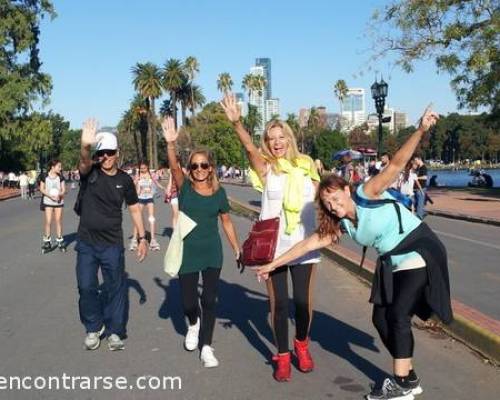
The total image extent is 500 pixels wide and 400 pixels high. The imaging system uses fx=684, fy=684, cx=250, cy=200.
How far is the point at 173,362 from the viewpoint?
5293 mm

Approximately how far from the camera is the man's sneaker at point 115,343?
5.68 m

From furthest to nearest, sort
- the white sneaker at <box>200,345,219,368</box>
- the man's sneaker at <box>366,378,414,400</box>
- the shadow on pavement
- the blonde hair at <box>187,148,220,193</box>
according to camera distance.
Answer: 1. the shadow on pavement
2. the blonde hair at <box>187,148,220,193</box>
3. the white sneaker at <box>200,345,219,368</box>
4. the man's sneaker at <box>366,378,414,400</box>

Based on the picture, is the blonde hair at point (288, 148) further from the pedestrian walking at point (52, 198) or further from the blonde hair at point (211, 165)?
the pedestrian walking at point (52, 198)

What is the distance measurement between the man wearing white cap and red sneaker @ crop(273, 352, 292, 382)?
1.55 metres

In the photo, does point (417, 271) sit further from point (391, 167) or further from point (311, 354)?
point (311, 354)

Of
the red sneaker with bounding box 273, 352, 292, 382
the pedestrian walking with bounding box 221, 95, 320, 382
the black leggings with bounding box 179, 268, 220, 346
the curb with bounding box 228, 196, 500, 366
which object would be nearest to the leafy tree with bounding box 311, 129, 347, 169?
the curb with bounding box 228, 196, 500, 366

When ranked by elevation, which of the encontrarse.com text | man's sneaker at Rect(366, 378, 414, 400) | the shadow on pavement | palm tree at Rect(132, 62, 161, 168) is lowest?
the shadow on pavement

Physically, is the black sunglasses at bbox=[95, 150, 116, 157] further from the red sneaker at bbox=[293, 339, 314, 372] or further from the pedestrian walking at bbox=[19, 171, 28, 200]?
the pedestrian walking at bbox=[19, 171, 28, 200]

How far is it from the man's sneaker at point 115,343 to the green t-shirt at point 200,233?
3.09ft

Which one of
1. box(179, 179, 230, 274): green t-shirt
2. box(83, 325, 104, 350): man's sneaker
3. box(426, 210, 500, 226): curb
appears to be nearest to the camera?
box(179, 179, 230, 274): green t-shirt

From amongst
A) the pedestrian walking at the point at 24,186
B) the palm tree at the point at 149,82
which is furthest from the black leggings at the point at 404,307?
the palm tree at the point at 149,82

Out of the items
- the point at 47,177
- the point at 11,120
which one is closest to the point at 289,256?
the point at 47,177

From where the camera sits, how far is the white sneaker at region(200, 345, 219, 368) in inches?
203

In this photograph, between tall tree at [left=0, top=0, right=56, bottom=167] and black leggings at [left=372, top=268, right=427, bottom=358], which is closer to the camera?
black leggings at [left=372, top=268, right=427, bottom=358]
